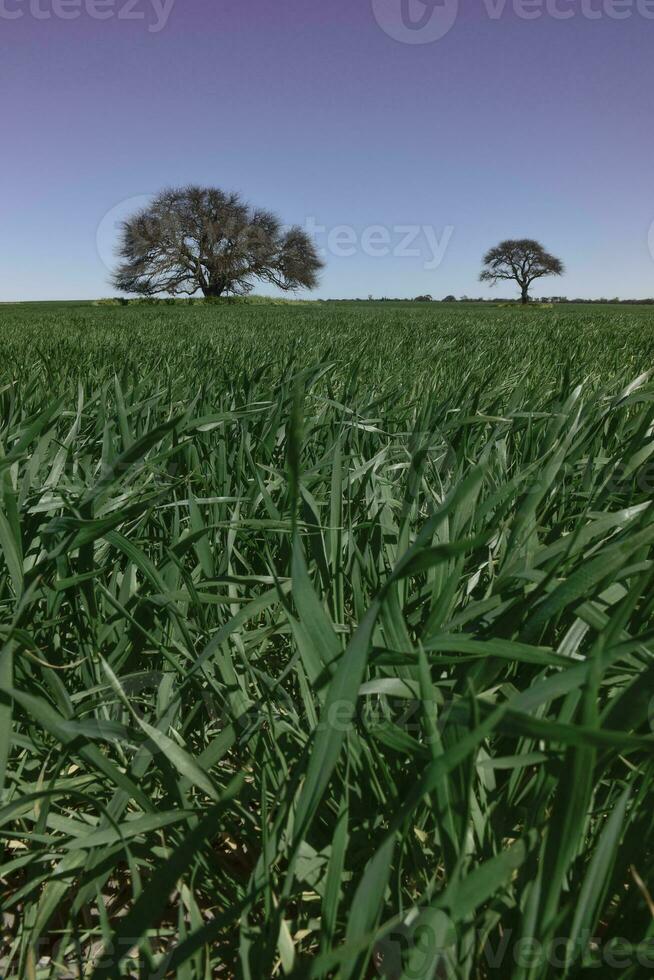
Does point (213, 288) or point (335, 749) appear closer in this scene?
point (335, 749)

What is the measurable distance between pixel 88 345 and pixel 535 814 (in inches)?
157

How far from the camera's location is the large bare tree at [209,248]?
123ft

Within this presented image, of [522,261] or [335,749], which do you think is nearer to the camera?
[335,749]

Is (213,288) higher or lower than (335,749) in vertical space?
higher

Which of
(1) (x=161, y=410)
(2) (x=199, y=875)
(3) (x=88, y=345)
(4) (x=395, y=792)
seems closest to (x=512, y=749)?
(4) (x=395, y=792)

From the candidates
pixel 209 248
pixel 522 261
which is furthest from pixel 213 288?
pixel 522 261

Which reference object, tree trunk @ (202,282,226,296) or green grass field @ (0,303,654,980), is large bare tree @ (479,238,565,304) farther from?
green grass field @ (0,303,654,980)

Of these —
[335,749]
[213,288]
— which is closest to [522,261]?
[213,288]

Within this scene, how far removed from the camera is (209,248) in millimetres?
39281

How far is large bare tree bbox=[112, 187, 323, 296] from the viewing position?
3753 cm

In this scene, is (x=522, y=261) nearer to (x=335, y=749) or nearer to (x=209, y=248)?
(x=209, y=248)

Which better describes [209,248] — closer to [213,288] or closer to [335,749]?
[213,288]

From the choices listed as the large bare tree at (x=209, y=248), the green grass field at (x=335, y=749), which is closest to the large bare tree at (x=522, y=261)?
the large bare tree at (x=209, y=248)

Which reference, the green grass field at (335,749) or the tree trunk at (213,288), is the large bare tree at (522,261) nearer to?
the tree trunk at (213,288)
